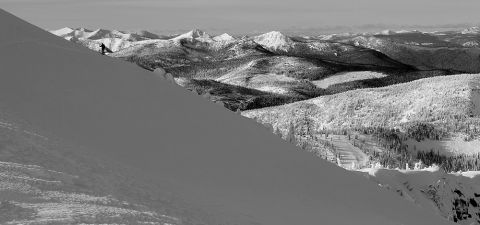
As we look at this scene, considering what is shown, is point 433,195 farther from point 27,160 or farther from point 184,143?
point 27,160

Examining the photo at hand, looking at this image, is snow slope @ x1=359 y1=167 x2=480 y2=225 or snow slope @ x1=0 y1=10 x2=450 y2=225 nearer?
snow slope @ x1=0 y1=10 x2=450 y2=225

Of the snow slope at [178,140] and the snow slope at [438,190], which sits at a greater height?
the snow slope at [178,140]

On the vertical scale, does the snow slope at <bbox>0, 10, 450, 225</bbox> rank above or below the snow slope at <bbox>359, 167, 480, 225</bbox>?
above

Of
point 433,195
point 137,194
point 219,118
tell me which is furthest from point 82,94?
point 433,195

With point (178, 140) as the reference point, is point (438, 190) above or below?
below

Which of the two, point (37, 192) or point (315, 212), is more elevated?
point (37, 192)

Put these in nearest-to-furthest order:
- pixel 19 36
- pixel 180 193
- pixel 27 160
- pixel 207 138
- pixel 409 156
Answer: pixel 27 160 < pixel 180 193 < pixel 207 138 < pixel 19 36 < pixel 409 156

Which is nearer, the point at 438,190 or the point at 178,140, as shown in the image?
the point at 178,140

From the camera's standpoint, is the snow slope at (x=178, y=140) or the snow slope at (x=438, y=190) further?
the snow slope at (x=438, y=190)
